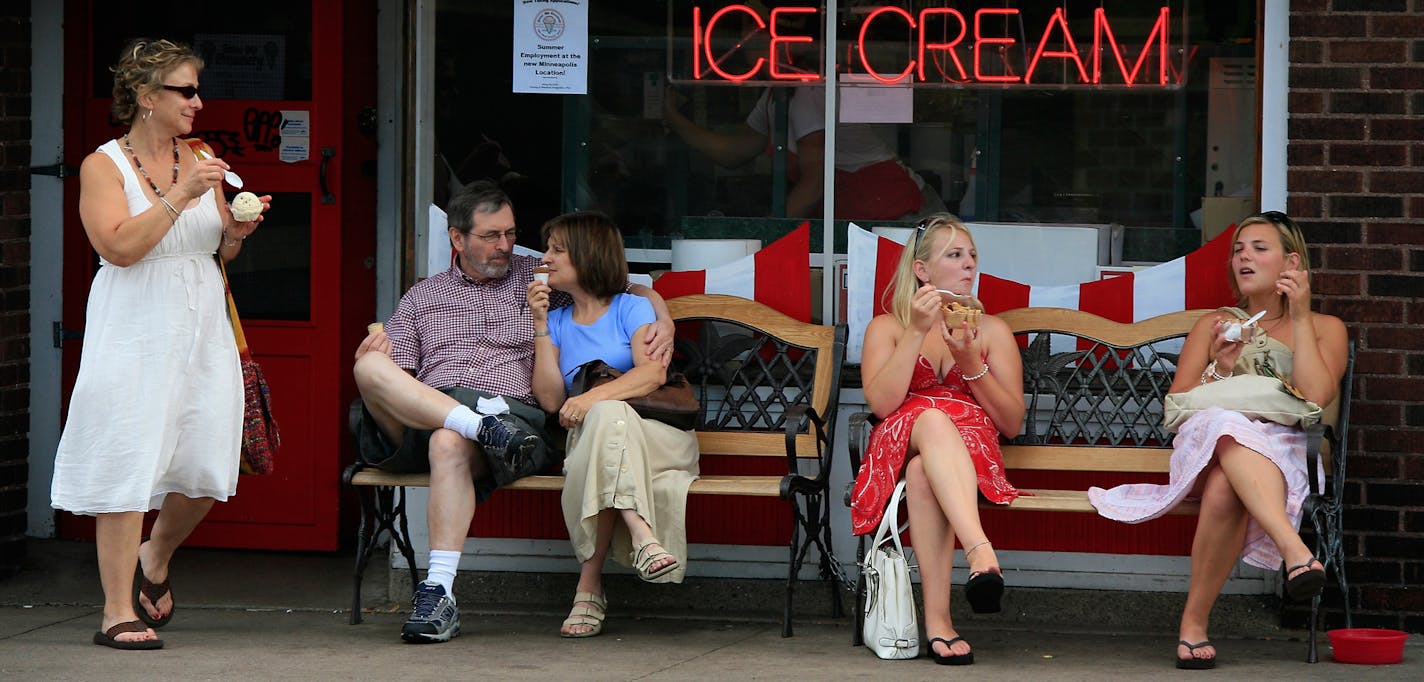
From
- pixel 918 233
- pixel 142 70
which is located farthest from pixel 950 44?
pixel 142 70

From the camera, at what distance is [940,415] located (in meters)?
5.14

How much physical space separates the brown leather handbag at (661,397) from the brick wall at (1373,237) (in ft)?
6.50

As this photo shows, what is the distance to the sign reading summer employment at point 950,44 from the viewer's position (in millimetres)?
6043

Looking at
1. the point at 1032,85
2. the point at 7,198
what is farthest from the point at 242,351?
the point at 1032,85

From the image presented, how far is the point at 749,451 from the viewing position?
18.8 feet

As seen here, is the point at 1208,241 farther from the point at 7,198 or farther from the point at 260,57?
the point at 7,198

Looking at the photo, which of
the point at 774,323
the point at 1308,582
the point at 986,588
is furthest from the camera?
the point at 774,323

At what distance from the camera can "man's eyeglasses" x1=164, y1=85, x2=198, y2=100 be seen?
5.10 m

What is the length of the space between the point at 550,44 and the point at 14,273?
2.08 metres

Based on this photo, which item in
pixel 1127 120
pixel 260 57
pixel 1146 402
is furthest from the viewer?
pixel 260 57

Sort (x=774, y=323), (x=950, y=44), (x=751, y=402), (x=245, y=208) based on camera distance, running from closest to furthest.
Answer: (x=245, y=208)
(x=774, y=323)
(x=751, y=402)
(x=950, y=44)

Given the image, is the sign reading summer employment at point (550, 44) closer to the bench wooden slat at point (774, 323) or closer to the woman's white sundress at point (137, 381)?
the bench wooden slat at point (774, 323)

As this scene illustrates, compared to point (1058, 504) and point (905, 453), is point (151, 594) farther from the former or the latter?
point (1058, 504)

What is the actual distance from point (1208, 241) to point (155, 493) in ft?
11.2
